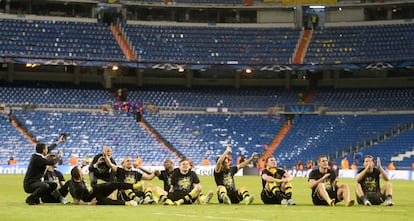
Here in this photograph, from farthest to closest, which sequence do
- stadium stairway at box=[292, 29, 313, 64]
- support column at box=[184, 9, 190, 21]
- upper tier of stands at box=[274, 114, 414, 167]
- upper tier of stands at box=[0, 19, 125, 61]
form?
support column at box=[184, 9, 190, 21] → stadium stairway at box=[292, 29, 313, 64] → upper tier of stands at box=[0, 19, 125, 61] → upper tier of stands at box=[274, 114, 414, 167]

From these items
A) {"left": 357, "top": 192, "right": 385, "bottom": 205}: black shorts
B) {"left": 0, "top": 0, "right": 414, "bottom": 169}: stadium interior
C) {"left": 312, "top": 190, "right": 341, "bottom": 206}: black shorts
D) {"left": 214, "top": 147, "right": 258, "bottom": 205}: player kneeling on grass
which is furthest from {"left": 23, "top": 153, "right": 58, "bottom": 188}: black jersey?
{"left": 0, "top": 0, "right": 414, "bottom": 169}: stadium interior

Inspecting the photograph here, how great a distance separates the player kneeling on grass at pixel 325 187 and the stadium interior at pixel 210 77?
4284 cm

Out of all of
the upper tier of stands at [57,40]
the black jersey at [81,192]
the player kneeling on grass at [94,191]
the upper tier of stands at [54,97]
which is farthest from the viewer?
the upper tier of stands at [54,97]

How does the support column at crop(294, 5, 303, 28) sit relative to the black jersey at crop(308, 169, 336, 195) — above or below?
above

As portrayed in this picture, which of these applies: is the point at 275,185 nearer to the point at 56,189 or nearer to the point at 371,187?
the point at 371,187

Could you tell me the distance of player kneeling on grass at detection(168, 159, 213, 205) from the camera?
25844mm

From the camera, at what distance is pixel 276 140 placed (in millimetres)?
73062

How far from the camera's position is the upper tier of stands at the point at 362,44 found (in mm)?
75125

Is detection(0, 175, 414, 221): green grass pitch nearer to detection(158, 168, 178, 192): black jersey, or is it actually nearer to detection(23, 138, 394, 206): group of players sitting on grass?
detection(23, 138, 394, 206): group of players sitting on grass

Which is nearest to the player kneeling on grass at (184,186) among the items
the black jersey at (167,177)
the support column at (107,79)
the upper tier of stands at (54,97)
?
the black jersey at (167,177)

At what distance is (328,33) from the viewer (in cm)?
7950

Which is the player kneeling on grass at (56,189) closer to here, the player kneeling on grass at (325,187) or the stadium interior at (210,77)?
the player kneeling on grass at (325,187)

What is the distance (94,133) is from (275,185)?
45.8m

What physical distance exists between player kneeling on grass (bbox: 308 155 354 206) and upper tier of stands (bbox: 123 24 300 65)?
166ft
